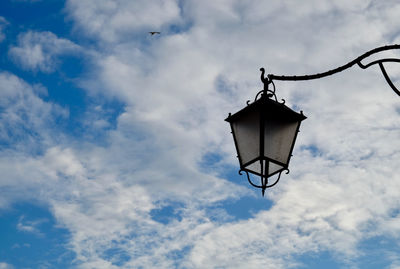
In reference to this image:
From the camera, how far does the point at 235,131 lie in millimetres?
6004

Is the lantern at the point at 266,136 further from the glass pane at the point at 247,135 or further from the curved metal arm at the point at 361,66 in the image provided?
the curved metal arm at the point at 361,66

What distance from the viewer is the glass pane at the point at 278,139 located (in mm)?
5625

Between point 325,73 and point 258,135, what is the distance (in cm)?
103

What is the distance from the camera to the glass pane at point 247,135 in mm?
5663

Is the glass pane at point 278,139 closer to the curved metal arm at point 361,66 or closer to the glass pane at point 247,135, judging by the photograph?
the glass pane at point 247,135

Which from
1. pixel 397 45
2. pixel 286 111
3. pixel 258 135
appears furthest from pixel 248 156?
pixel 397 45

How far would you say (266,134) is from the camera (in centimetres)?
562

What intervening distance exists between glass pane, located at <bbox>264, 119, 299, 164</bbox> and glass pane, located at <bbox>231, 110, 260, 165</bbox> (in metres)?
0.11

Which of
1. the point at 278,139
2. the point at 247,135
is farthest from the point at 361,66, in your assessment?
the point at 247,135

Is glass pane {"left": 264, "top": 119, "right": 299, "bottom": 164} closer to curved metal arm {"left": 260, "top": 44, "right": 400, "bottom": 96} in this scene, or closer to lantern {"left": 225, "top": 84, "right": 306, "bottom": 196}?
lantern {"left": 225, "top": 84, "right": 306, "bottom": 196}

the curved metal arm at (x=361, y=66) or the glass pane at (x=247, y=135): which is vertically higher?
the curved metal arm at (x=361, y=66)

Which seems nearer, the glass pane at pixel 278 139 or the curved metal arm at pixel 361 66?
the curved metal arm at pixel 361 66

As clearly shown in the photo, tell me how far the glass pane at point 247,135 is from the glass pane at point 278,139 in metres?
0.11

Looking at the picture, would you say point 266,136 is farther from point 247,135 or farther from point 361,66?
point 361,66
